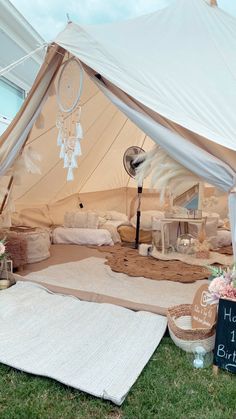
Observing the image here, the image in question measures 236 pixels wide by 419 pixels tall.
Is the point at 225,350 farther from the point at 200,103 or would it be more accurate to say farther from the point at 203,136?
the point at 200,103

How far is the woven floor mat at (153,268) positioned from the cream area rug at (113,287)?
114 mm

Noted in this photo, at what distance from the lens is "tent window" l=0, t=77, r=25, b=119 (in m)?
4.91

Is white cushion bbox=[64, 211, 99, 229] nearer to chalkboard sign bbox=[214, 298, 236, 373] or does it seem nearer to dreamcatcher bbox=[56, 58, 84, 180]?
dreamcatcher bbox=[56, 58, 84, 180]

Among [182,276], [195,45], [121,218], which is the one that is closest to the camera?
[195,45]

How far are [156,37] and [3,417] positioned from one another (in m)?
2.51

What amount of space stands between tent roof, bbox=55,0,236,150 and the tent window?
2903 mm

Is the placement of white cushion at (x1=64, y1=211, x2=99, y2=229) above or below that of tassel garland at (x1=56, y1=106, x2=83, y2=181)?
below

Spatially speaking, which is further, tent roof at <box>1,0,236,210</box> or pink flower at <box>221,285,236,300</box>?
tent roof at <box>1,0,236,210</box>

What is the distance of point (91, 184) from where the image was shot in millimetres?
5445

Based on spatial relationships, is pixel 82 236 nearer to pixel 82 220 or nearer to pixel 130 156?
pixel 82 220

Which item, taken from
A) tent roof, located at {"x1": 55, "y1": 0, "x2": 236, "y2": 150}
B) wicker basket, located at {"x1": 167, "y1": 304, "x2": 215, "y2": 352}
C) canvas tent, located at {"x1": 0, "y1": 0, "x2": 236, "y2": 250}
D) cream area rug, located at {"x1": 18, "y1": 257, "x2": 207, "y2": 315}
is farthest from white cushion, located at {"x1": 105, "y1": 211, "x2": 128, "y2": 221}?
wicker basket, located at {"x1": 167, "y1": 304, "x2": 215, "y2": 352}

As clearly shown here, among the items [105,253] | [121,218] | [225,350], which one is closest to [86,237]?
[105,253]

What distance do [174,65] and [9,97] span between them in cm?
370

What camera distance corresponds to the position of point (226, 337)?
1.60 metres
